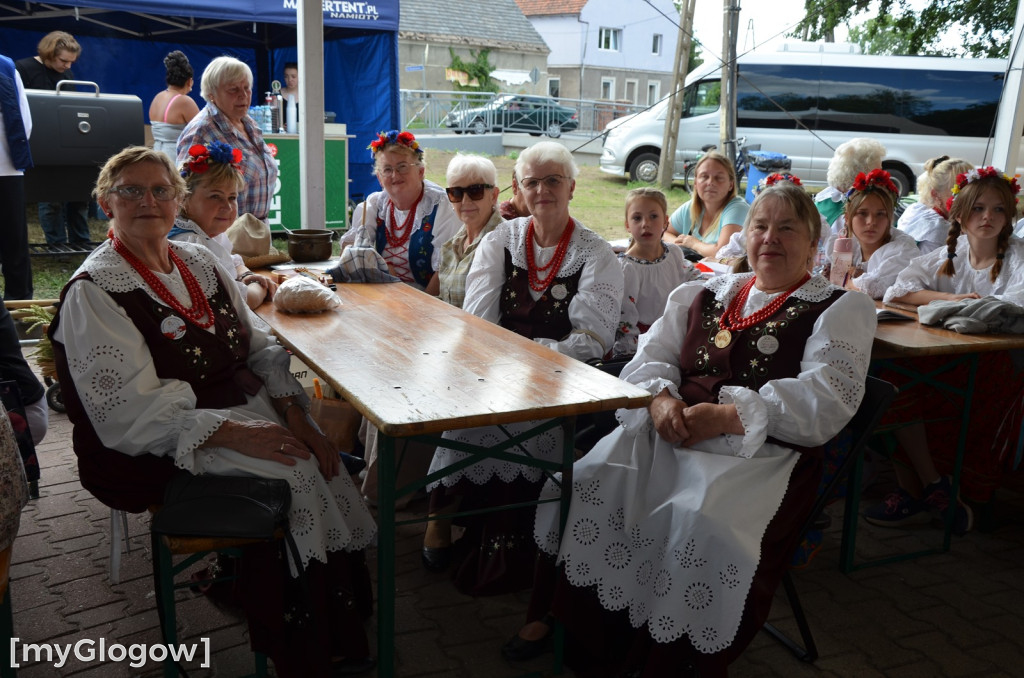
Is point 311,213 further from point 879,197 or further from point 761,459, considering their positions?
point 761,459

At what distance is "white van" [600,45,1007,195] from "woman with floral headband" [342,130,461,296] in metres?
6.85

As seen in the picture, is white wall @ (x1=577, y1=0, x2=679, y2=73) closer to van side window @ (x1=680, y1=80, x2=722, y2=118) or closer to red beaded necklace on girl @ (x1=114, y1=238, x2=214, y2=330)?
van side window @ (x1=680, y1=80, x2=722, y2=118)

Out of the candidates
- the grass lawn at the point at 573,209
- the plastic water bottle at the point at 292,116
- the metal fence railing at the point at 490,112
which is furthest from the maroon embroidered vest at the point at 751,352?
the metal fence railing at the point at 490,112

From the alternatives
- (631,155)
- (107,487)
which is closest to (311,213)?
(107,487)

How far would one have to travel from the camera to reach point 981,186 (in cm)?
345

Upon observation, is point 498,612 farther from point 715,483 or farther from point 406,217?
point 406,217

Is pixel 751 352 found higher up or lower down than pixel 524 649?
higher up

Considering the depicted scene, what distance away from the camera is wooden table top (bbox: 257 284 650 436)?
2.02 m

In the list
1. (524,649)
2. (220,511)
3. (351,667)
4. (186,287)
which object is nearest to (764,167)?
(524,649)

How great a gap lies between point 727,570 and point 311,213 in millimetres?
3574

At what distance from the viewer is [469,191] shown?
3621mm

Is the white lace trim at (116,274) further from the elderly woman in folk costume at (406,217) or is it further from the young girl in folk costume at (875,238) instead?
the young girl in folk costume at (875,238)

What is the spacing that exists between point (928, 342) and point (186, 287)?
237 cm

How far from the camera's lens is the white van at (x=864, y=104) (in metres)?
10.1
